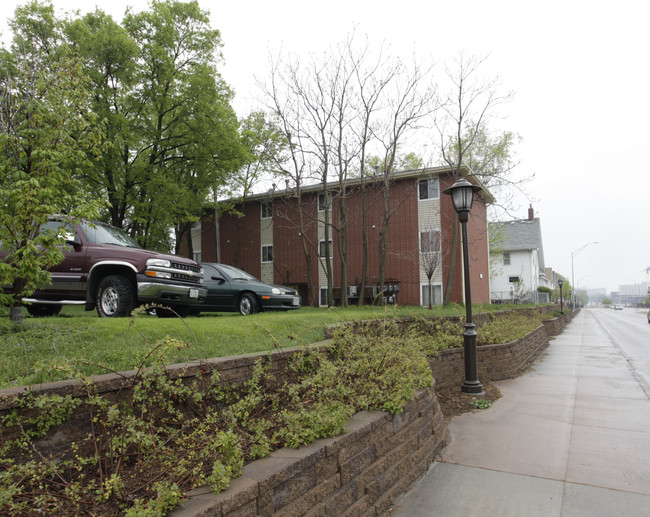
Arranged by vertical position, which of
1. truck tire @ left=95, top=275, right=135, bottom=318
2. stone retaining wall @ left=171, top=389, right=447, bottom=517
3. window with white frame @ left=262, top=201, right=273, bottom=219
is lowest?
stone retaining wall @ left=171, top=389, right=447, bottom=517

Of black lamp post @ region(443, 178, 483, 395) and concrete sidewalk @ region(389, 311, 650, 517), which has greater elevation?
black lamp post @ region(443, 178, 483, 395)

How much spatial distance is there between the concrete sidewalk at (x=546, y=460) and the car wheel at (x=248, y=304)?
5.64 meters

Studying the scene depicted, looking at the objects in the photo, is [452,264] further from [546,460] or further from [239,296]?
[546,460]

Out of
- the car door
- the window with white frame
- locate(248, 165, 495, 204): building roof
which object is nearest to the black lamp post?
the car door

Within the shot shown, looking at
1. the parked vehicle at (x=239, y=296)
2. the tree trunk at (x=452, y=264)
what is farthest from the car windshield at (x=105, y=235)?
the tree trunk at (x=452, y=264)

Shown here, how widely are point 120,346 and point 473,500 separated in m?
3.33

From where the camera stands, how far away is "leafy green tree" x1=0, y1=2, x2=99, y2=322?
14.5 ft

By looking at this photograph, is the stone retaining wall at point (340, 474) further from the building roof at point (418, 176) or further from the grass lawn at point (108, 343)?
the building roof at point (418, 176)

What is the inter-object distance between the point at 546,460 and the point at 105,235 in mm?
7075

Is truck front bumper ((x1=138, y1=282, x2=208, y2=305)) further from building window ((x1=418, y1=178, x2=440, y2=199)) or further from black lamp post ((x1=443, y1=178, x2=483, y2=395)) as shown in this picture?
building window ((x1=418, y1=178, x2=440, y2=199))

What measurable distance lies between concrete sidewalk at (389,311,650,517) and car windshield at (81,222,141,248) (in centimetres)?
601

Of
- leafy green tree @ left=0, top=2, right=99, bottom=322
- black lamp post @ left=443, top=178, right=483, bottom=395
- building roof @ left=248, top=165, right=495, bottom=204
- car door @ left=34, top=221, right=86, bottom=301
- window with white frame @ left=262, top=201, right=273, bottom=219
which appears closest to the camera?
leafy green tree @ left=0, top=2, right=99, bottom=322

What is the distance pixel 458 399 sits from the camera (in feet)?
23.2

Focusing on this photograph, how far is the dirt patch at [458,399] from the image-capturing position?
6520mm
